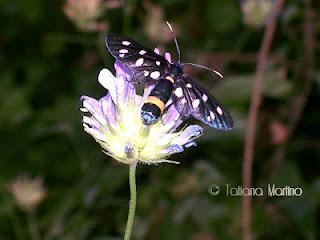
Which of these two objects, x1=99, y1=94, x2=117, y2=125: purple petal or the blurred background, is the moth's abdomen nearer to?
x1=99, y1=94, x2=117, y2=125: purple petal

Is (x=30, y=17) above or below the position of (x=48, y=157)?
above

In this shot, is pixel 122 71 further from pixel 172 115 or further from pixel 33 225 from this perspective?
pixel 33 225

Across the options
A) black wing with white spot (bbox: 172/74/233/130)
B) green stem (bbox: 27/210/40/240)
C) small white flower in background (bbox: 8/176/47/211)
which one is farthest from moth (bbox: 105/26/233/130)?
green stem (bbox: 27/210/40/240)

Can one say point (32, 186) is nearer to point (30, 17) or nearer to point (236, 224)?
point (236, 224)

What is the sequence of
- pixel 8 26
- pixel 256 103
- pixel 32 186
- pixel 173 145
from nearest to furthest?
1. pixel 173 145
2. pixel 256 103
3. pixel 32 186
4. pixel 8 26

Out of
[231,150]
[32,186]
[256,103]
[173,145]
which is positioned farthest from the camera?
[231,150]

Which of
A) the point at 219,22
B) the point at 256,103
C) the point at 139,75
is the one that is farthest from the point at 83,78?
the point at 139,75

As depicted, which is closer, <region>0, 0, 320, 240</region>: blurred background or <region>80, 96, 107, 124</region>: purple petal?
<region>80, 96, 107, 124</region>: purple petal

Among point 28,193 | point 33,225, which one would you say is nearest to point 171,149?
point 28,193
